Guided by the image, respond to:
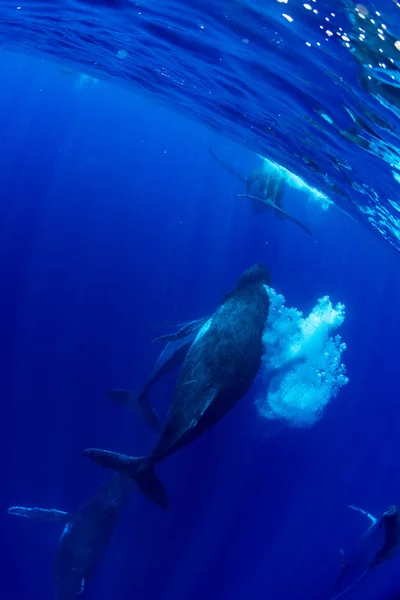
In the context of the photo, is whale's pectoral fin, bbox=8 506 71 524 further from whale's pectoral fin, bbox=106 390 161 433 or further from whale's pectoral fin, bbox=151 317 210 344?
whale's pectoral fin, bbox=151 317 210 344

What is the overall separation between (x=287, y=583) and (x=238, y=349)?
39.4 ft

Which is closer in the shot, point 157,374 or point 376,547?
point 157,374

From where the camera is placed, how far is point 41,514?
12.9 metres

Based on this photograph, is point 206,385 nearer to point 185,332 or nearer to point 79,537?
point 185,332

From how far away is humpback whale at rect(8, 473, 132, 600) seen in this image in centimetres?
1278

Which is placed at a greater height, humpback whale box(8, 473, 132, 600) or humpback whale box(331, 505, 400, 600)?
humpback whale box(331, 505, 400, 600)

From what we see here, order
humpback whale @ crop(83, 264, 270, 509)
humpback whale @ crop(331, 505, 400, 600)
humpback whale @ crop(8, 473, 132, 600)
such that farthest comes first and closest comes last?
1. humpback whale @ crop(8, 473, 132, 600)
2. humpback whale @ crop(331, 505, 400, 600)
3. humpback whale @ crop(83, 264, 270, 509)

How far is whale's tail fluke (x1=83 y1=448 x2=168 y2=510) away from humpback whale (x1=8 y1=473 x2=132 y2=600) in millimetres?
4732

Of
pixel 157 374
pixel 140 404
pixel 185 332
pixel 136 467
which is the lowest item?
pixel 140 404

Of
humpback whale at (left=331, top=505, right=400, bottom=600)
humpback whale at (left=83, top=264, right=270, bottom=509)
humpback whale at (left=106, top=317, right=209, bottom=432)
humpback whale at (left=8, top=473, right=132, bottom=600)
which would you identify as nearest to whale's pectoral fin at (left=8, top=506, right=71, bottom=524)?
humpback whale at (left=8, top=473, right=132, bottom=600)

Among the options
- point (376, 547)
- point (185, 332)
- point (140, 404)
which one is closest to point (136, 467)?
point (140, 404)

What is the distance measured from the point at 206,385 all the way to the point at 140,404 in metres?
3.56

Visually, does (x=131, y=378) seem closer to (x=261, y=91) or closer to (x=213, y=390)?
(x=213, y=390)

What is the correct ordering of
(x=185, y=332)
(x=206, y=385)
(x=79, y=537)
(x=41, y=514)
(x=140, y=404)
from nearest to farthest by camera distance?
1. (x=206, y=385)
2. (x=140, y=404)
3. (x=185, y=332)
4. (x=41, y=514)
5. (x=79, y=537)
